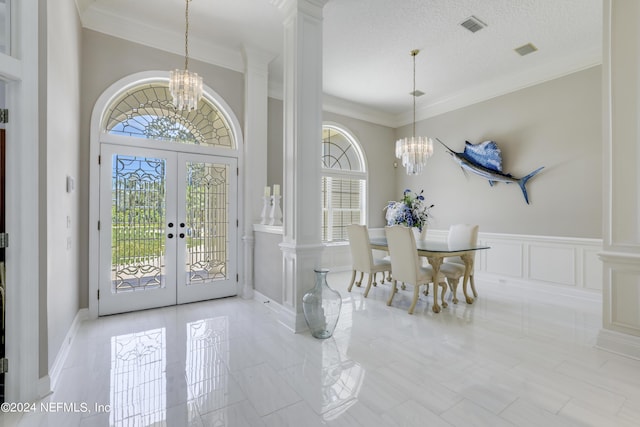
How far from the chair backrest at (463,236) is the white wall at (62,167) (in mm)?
4270

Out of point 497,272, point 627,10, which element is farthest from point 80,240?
point 497,272

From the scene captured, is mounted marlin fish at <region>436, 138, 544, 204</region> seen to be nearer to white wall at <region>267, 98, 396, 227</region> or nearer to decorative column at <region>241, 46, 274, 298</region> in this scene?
white wall at <region>267, 98, 396, 227</region>

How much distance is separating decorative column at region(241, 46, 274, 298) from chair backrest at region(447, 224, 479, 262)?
2834 mm

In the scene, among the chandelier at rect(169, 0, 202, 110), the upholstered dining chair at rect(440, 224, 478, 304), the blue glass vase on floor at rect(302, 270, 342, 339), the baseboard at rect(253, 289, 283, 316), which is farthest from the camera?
the upholstered dining chair at rect(440, 224, 478, 304)

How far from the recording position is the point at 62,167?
8.07ft

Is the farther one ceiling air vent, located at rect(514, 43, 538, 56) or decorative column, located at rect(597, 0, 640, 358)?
ceiling air vent, located at rect(514, 43, 538, 56)

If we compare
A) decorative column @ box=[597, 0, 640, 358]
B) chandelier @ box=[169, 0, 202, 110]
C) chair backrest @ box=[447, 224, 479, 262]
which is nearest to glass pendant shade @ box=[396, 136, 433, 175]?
chair backrest @ box=[447, 224, 479, 262]

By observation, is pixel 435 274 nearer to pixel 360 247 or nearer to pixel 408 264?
pixel 408 264

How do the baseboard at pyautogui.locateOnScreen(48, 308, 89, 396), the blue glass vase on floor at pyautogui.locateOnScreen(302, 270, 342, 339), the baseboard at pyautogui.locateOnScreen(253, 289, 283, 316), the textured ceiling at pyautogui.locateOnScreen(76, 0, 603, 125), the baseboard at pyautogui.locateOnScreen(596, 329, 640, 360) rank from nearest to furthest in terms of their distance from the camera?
1. the baseboard at pyautogui.locateOnScreen(48, 308, 89, 396)
2. the baseboard at pyautogui.locateOnScreen(596, 329, 640, 360)
3. the blue glass vase on floor at pyautogui.locateOnScreen(302, 270, 342, 339)
4. the textured ceiling at pyautogui.locateOnScreen(76, 0, 603, 125)
5. the baseboard at pyautogui.locateOnScreen(253, 289, 283, 316)

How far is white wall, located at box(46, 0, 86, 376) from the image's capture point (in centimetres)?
207

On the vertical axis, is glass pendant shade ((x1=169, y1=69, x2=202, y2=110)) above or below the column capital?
below

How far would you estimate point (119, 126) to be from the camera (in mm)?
3535

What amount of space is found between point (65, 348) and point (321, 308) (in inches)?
86.9

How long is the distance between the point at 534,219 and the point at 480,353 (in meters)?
3.12
